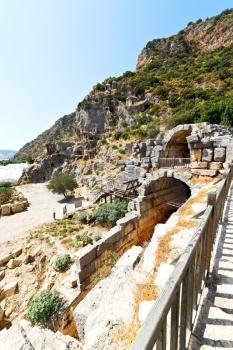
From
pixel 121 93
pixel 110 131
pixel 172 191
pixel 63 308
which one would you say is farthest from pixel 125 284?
pixel 121 93

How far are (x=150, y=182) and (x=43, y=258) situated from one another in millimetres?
7039

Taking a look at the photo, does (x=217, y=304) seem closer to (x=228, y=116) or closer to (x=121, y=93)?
(x=228, y=116)

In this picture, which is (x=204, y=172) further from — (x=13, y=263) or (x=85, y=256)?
(x=13, y=263)

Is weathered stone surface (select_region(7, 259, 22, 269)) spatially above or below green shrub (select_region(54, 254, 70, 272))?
below

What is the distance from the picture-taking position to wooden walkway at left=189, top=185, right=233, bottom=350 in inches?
65.2

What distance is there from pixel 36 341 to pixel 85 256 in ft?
13.3

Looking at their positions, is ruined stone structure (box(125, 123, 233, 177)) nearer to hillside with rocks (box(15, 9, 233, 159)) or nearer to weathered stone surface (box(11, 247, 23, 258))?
weathered stone surface (box(11, 247, 23, 258))

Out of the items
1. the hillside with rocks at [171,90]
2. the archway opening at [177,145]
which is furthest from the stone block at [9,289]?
the hillside with rocks at [171,90]

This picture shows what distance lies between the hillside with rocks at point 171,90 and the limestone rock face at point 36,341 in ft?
76.9

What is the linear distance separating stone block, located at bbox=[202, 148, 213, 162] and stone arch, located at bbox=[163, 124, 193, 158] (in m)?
4.53

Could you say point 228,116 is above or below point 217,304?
above

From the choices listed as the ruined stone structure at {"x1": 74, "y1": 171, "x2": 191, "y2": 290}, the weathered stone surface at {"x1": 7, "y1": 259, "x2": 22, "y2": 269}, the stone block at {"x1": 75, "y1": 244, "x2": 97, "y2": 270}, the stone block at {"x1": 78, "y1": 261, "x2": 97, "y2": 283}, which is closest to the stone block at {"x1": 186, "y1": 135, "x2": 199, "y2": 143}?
the ruined stone structure at {"x1": 74, "y1": 171, "x2": 191, "y2": 290}

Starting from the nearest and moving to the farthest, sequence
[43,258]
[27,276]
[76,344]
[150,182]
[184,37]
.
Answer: [76,344], [27,276], [43,258], [150,182], [184,37]

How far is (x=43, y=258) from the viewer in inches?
380
